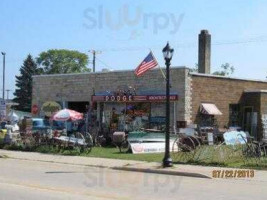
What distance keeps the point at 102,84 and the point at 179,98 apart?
246 inches

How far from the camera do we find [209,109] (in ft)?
107

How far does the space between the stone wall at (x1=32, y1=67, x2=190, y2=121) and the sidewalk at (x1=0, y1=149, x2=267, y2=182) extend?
988 centimetres

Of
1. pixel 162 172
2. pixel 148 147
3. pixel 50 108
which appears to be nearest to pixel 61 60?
pixel 50 108

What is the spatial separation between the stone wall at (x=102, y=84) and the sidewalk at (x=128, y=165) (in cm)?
988

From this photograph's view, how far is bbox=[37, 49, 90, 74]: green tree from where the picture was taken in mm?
108875

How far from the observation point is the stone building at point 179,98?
105ft

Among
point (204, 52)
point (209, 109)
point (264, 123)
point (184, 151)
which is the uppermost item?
point (204, 52)

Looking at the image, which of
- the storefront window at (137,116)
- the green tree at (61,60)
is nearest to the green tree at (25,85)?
the green tree at (61,60)

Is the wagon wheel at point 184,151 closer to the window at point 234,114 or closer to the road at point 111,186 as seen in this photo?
Result: the road at point 111,186

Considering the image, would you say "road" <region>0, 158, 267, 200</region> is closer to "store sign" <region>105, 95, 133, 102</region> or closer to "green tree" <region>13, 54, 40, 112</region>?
"store sign" <region>105, 95, 133, 102</region>

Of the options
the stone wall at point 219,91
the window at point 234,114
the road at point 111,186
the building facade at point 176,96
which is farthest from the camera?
the window at point 234,114

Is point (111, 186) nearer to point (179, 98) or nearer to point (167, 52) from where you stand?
point (167, 52)

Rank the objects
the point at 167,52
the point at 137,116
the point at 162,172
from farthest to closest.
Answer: the point at 137,116 < the point at 167,52 < the point at 162,172

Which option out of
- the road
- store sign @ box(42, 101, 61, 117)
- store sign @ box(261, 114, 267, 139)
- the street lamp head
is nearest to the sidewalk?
the road
